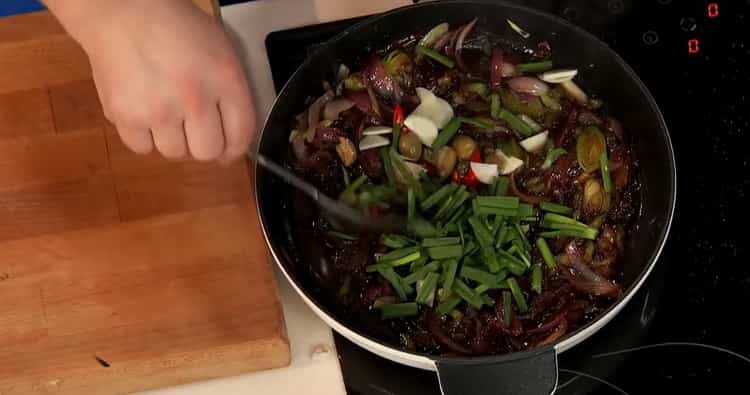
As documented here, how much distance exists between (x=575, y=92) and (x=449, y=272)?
12.9 inches

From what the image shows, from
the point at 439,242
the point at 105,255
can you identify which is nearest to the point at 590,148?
the point at 439,242

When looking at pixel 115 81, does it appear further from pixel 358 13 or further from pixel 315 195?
pixel 358 13

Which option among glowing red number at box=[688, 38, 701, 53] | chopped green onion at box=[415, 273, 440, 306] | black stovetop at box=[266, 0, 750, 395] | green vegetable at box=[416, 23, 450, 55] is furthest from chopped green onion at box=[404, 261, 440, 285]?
glowing red number at box=[688, 38, 701, 53]

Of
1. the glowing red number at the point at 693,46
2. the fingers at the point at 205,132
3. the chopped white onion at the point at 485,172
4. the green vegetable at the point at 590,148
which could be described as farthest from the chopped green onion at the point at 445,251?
the glowing red number at the point at 693,46

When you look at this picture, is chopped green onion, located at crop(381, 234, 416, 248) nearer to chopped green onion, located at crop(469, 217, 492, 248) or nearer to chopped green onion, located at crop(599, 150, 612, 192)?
chopped green onion, located at crop(469, 217, 492, 248)

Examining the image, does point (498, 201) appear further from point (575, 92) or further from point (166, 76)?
point (166, 76)

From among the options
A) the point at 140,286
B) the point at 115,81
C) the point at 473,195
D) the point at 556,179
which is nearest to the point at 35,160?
the point at 140,286

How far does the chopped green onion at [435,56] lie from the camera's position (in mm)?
1169

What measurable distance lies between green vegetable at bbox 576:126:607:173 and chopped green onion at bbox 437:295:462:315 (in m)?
0.25

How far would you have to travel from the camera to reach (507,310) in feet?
3.32

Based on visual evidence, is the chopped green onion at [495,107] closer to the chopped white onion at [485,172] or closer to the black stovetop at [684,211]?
the chopped white onion at [485,172]

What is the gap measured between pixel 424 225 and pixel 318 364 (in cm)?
22

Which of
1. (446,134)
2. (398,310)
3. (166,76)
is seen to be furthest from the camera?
(446,134)

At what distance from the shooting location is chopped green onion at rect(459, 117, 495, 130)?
112 centimetres
